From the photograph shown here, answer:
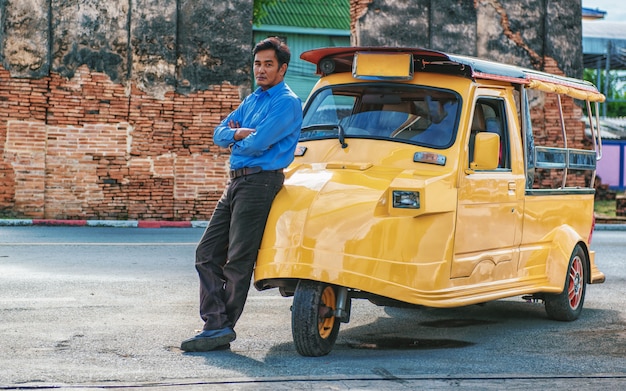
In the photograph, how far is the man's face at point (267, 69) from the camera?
7.53 metres

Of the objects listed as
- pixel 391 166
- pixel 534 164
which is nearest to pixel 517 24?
pixel 534 164

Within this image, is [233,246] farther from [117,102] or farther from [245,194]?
[117,102]

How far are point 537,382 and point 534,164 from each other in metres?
3.08

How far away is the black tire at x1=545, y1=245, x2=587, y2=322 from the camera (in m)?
9.40

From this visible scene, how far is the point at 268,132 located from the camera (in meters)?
7.34

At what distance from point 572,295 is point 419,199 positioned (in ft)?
9.68

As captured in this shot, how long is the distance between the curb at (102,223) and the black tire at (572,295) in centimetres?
1263

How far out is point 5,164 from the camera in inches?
853

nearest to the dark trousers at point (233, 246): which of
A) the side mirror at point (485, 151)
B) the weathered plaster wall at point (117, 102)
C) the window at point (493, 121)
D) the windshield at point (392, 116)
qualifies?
the windshield at point (392, 116)

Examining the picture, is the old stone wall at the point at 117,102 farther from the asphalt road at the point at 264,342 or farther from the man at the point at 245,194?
the man at the point at 245,194

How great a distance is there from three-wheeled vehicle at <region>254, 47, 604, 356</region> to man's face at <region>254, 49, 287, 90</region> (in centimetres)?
71

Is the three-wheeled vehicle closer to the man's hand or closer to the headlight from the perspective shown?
the headlight

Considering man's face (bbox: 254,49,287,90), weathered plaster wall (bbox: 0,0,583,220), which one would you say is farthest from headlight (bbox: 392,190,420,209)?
weathered plaster wall (bbox: 0,0,583,220)

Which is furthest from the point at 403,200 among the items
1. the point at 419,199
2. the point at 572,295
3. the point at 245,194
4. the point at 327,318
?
the point at 572,295
